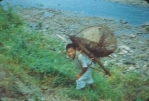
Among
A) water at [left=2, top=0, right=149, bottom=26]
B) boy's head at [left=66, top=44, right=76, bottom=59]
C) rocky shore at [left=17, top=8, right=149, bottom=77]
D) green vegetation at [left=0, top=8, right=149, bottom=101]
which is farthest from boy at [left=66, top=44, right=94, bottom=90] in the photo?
water at [left=2, top=0, right=149, bottom=26]

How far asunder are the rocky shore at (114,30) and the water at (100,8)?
983 millimetres

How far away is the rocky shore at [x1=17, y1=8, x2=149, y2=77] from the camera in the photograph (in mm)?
6398

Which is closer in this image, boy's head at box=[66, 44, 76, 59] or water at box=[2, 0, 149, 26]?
boy's head at box=[66, 44, 76, 59]

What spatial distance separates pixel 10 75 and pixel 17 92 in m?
0.43

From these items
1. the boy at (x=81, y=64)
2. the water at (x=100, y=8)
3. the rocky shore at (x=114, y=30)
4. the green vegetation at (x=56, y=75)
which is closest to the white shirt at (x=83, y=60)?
the boy at (x=81, y=64)

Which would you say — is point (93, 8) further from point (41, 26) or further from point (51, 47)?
point (51, 47)

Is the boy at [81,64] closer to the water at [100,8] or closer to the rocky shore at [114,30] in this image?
the rocky shore at [114,30]

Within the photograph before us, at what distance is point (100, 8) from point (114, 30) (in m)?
4.47

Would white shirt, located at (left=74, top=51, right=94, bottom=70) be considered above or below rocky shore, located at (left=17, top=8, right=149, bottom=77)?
above

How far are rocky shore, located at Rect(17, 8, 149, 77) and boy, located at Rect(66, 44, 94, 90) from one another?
6.93 ft

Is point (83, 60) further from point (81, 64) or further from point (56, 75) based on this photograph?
point (56, 75)

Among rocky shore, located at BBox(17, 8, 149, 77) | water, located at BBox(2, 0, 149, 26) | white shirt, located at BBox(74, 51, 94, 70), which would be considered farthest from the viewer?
water, located at BBox(2, 0, 149, 26)

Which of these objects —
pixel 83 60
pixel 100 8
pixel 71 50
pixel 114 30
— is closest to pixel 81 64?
pixel 83 60

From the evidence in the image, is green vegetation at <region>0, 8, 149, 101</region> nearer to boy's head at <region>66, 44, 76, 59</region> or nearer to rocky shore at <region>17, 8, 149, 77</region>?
boy's head at <region>66, 44, 76, 59</region>
